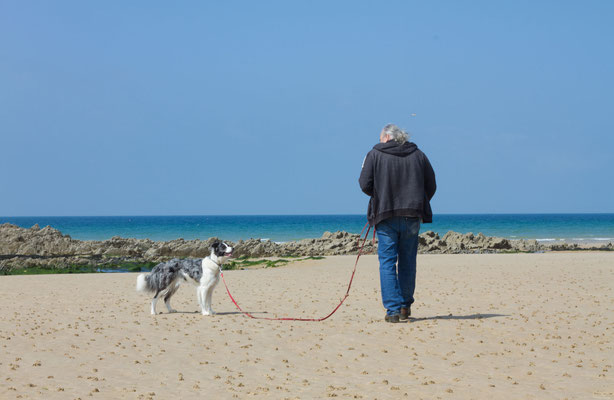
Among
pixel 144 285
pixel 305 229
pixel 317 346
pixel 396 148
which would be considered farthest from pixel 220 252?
pixel 305 229

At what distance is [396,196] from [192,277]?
12.4 feet

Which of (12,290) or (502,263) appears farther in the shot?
(502,263)

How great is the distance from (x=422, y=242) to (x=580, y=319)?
21623 mm

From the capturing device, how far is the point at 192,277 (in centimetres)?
1003

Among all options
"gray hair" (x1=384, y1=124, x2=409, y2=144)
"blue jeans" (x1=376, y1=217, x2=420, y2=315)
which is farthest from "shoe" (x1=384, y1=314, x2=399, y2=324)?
"gray hair" (x1=384, y1=124, x2=409, y2=144)

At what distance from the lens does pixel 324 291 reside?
1297 centimetres

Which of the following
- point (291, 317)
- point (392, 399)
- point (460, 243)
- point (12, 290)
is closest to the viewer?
point (392, 399)

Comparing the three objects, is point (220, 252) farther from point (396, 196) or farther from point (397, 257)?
point (396, 196)

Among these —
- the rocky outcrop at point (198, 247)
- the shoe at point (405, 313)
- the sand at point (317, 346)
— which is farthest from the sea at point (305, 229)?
the shoe at point (405, 313)

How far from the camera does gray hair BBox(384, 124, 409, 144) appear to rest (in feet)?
27.2

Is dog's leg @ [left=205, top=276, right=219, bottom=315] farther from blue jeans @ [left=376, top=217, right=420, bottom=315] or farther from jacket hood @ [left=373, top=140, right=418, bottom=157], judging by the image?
jacket hood @ [left=373, top=140, right=418, bottom=157]

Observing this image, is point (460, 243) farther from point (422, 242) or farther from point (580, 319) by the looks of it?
point (580, 319)

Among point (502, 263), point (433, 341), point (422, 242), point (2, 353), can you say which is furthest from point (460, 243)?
point (2, 353)

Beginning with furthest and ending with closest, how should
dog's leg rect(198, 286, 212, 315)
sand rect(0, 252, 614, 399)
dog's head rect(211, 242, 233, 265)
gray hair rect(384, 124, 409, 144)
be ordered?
dog's head rect(211, 242, 233, 265) < dog's leg rect(198, 286, 212, 315) < gray hair rect(384, 124, 409, 144) < sand rect(0, 252, 614, 399)
